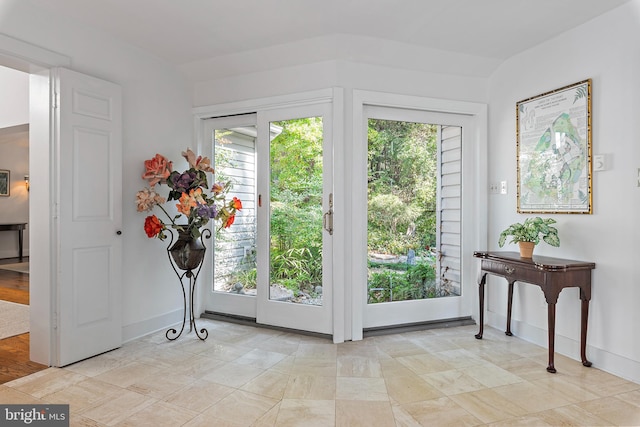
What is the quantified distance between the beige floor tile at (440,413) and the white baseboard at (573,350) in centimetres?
126

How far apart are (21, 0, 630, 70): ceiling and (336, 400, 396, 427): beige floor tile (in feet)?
8.26

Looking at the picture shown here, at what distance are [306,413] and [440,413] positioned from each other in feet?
2.37

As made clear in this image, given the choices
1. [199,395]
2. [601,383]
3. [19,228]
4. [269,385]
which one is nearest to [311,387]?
[269,385]

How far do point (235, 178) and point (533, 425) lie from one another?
3.00 m

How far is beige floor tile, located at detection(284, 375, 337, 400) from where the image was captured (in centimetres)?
224

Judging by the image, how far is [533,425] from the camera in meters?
1.95

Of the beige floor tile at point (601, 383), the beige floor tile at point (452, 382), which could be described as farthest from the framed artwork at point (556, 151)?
the beige floor tile at point (452, 382)

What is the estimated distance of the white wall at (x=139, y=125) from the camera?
2797mm

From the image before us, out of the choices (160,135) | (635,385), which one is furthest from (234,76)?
(635,385)

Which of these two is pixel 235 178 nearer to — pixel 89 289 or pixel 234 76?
pixel 234 76

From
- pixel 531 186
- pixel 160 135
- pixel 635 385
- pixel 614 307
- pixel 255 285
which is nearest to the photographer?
pixel 635 385

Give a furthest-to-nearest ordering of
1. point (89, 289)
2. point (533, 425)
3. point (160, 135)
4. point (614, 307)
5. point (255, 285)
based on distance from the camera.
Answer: point (255, 285)
point (160, 135)
point (89, 289)
point (614, 307)
point (533, 425)

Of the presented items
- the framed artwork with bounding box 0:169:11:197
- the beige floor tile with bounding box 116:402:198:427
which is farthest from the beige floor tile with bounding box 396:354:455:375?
the framed artwork with bounding box 0:169:11:197

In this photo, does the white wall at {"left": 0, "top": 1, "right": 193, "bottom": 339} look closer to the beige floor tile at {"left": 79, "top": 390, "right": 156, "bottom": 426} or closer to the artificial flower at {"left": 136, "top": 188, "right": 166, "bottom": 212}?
the artificial flower at {"left": 136, "top": 188, "right": 166, "bottom": 212}
